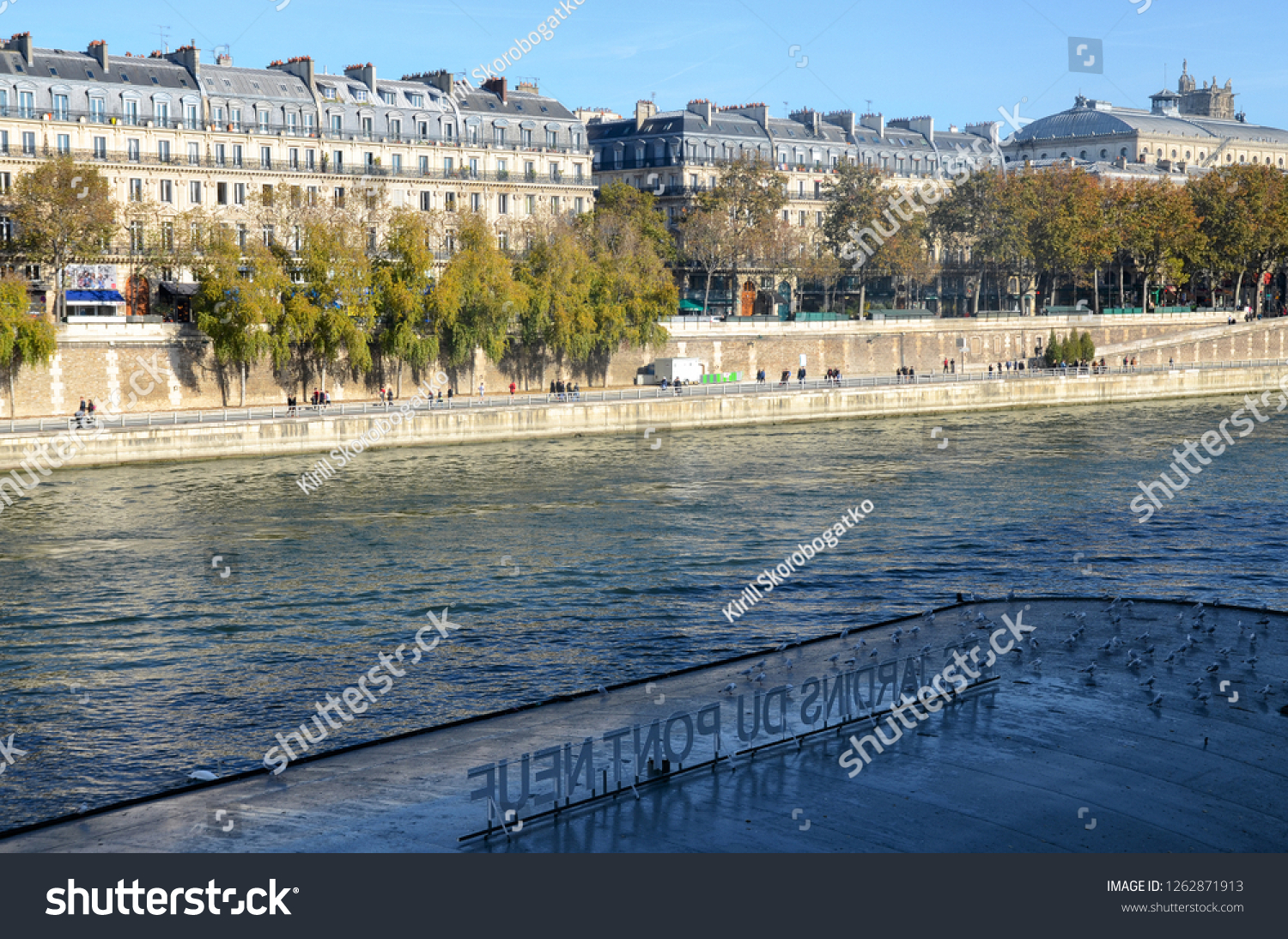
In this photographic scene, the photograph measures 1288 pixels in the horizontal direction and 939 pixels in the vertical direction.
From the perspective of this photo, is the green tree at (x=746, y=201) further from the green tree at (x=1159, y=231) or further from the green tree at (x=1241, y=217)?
the green tree at (x=1241, y=217)

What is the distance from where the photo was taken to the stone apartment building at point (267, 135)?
63.5m

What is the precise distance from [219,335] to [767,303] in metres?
42.8

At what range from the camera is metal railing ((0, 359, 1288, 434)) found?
48375 mm

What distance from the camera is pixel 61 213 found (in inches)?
2130

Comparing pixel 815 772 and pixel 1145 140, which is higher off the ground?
pixel 1145 140

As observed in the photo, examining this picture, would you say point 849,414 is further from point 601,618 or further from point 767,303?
point 601,618

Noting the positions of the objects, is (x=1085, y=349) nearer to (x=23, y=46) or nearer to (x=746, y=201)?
(x=746, y=201)

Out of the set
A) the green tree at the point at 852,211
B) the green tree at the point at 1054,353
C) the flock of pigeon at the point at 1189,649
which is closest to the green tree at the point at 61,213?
the flock of pigeon at the point at 1189,649

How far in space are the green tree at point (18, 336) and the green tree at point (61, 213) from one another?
12.4ft

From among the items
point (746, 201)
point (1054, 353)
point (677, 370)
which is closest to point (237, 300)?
point (677, 370)

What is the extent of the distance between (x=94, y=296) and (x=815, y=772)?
51.8m

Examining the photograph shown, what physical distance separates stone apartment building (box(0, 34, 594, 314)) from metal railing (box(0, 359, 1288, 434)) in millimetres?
11375

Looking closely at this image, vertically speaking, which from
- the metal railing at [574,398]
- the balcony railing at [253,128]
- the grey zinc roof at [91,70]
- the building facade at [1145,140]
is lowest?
the metal railing at [574,398]


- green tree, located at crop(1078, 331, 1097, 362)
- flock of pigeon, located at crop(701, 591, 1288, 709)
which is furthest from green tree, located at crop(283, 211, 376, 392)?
green tree, located at crop(1078, 331, 1097, 362)
